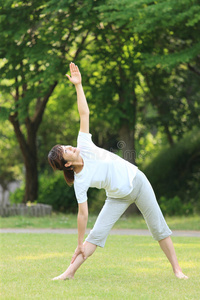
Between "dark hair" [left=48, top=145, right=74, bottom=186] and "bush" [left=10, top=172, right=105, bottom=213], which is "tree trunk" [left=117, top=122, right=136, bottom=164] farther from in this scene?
"dark hair" [left=48, top=145, right=74, bottom=186]

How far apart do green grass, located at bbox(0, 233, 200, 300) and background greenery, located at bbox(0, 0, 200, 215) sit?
21.0ft

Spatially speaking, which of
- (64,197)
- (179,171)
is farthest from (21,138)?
(179,171)

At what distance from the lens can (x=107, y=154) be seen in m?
5.71

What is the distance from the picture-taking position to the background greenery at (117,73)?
14.1 meters

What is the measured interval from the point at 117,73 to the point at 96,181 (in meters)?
12.4

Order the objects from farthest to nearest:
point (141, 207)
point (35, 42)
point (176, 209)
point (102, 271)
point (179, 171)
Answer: point (179, 171) < point (176, 209) < point (35, 42) < point (102, 271) < point (141, 207)

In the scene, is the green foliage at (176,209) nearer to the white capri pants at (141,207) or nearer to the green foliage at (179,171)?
the green foliage at (179,171)

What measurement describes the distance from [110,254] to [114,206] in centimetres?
254

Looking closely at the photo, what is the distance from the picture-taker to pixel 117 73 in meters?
17.6

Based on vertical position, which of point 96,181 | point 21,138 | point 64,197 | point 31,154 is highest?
point 96,181

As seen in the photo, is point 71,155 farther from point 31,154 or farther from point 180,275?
point 31,154

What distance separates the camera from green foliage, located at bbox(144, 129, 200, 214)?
1991cm

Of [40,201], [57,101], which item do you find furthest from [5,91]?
[57,101]

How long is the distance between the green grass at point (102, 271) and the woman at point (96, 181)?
0.38 m
